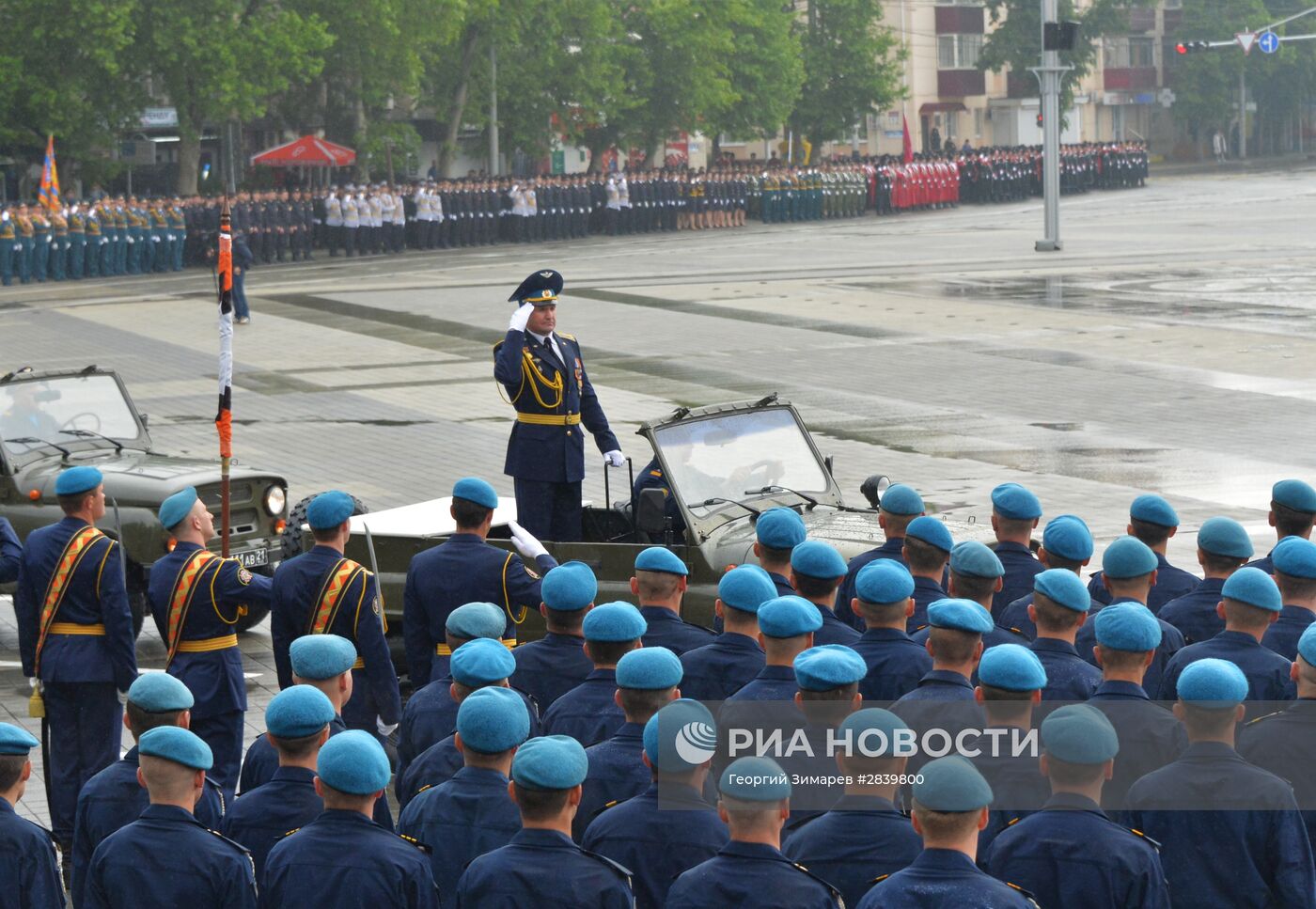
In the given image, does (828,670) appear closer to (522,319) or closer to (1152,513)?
(1152,513)

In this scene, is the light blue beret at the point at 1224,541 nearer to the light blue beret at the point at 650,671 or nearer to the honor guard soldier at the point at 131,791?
the light blue beret at the point at 650,671

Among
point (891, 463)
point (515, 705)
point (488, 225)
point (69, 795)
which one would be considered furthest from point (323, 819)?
point (488, 225)

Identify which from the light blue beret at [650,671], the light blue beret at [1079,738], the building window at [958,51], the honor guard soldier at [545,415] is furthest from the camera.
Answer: the building window at [958,51]

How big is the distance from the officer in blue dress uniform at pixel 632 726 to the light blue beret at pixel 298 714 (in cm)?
86

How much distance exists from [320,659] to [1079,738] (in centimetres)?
266

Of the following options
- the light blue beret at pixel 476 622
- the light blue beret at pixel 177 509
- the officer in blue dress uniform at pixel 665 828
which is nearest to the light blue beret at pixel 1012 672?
the officer in blue dress uniform at pixel 665 828

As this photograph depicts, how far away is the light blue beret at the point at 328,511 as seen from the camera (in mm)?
8039

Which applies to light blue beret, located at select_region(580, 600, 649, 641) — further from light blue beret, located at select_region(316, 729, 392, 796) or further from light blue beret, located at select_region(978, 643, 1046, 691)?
light blue beret, located at select_region(316, 729, 392, 796)

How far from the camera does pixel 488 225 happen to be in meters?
46.0

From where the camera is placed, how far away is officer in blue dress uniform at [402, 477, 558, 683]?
8.30 metres

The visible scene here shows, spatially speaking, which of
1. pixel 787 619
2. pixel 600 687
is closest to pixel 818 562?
pixel 787 619

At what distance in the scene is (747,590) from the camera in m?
7.04

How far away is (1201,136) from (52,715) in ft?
311

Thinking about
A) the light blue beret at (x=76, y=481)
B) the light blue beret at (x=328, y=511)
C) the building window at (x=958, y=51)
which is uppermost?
the building window at (x=958, y=51)
